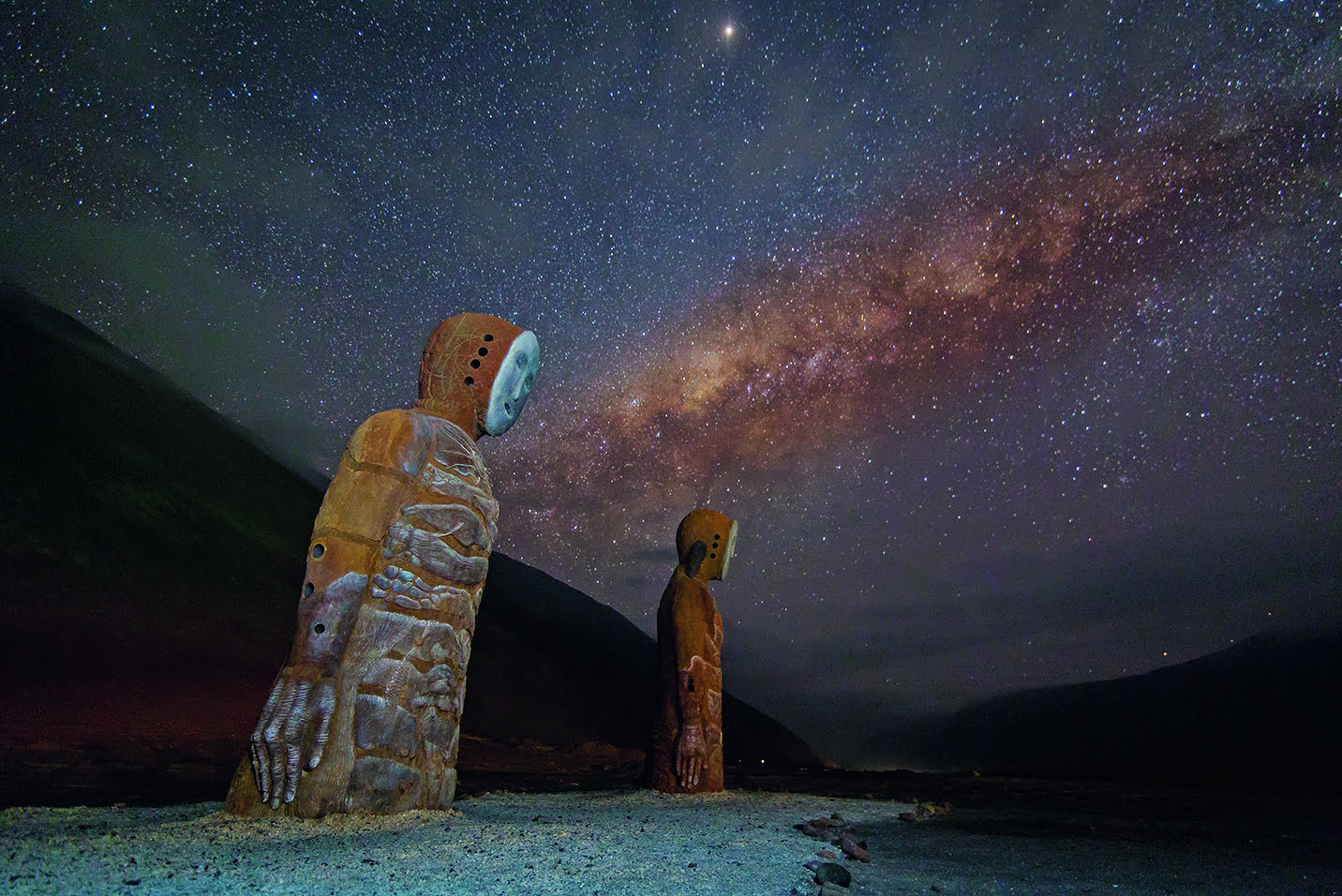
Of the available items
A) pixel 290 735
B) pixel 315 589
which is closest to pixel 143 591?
pixel 315 589

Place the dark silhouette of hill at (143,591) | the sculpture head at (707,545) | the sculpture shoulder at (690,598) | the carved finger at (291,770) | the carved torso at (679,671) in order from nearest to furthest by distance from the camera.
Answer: the carved finger at (291,770) < the carved torso at (679,671) < the sculpture shoulder at (690,598) < the sculpture head at (707,545) < the dark silhouette of hill at (143,591)

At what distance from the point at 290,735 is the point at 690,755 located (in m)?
4.82

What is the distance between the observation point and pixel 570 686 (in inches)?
Answer: 1855

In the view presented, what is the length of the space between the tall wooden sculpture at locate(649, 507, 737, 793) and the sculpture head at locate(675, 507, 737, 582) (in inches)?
0.5

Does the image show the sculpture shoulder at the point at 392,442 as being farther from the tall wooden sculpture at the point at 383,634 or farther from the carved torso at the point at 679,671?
the carved torso at the point at 679,671

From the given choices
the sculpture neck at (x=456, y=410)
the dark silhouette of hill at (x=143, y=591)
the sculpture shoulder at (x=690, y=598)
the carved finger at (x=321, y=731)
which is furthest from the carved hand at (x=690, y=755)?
the dark silhouette of hill at (x=143, y=591)

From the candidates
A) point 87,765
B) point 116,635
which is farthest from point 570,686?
point 87,765

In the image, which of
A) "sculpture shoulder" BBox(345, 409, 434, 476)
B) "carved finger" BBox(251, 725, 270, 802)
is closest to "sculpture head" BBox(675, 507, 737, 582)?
"sculpture shoulder" BBox(345, 409, 434, 476)

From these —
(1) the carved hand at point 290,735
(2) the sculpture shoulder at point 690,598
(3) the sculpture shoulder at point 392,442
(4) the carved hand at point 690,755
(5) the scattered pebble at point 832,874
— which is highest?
(3) the sculpture shoulder at point 392,442

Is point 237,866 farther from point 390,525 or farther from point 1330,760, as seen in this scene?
point 1330,760

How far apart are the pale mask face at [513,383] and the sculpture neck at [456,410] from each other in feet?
0.43

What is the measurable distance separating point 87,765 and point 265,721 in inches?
363

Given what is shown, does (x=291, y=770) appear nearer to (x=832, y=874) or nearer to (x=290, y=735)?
(x=290, y=735)

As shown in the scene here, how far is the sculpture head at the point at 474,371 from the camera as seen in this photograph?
604cm
